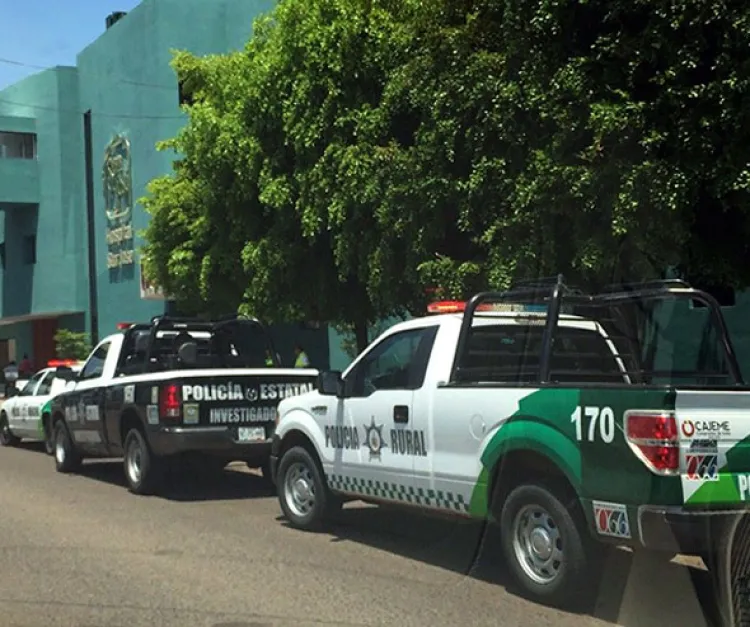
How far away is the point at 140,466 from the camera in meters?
11.5

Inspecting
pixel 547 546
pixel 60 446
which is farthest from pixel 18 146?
pixel 547 546

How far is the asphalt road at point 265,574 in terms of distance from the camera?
6.21 meters

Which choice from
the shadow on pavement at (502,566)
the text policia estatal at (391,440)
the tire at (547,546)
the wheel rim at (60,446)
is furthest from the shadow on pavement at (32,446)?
the tire at (547,546)

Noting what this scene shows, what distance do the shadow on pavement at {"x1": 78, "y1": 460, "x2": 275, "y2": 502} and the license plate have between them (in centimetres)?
72

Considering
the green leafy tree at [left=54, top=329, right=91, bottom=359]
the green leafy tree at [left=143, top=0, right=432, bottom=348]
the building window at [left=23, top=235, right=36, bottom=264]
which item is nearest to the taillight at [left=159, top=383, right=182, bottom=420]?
the green leafy tree at [left=143, top=0, right=432, bottom=348]

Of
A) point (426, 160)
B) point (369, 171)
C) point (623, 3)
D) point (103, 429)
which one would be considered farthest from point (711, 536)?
point (103, 429)

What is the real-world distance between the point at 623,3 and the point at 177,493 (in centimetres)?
721

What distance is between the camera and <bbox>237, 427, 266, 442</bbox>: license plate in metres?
11.1

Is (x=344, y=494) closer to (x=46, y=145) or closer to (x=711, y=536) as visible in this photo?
(x=711, y=536)

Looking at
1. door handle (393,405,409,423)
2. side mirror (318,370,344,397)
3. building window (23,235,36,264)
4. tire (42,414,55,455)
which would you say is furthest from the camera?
building window (23,235,36,264)

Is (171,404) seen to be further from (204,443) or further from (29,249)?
(29,249)

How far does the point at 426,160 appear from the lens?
1061 cm

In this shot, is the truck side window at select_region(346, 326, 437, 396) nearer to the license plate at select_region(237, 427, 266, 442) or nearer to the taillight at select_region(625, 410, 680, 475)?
the taillight at select_region(625, 410, 680, 475)

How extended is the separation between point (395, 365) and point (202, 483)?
524 centimetres
